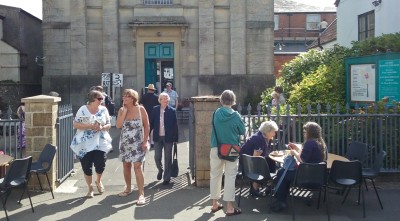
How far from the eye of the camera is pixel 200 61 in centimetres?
2236

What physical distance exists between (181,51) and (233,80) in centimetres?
264

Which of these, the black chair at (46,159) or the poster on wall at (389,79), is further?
the poster on wall at (389,79)

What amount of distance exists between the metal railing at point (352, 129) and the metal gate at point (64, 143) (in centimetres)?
349

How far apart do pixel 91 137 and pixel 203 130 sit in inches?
79.4

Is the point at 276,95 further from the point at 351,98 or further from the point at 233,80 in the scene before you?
the point at 233,80

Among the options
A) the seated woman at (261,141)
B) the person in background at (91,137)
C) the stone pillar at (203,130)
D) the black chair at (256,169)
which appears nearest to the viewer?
the black chair at (256,169)

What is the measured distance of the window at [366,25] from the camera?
819 inches

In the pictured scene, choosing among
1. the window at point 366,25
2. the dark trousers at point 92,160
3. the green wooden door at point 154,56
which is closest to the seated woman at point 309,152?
the dark trousers at point 92,160

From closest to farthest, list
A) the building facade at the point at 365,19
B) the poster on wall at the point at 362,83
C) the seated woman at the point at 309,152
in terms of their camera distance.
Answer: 1. the seated woman at the point at 309,152
2. the poster on wall at the point at 362,83
3. the building facade at the point at 365,19

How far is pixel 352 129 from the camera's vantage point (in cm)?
966

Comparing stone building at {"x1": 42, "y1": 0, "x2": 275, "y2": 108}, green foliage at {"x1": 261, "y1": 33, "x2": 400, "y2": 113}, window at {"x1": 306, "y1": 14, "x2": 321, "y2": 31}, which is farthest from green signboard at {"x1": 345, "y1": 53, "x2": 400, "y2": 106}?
window at {"x1": 306, "y1": 14, "x2": 321, "y2": 31}

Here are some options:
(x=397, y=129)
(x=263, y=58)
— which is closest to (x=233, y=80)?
(x=263, y=58)

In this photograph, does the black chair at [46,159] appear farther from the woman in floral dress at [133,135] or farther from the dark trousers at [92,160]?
the woman in floral dress at [133,135]

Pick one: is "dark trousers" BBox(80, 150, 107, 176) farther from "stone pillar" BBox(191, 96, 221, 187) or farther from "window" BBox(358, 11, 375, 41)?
"window" BBox(358, 11, 375, 41)
